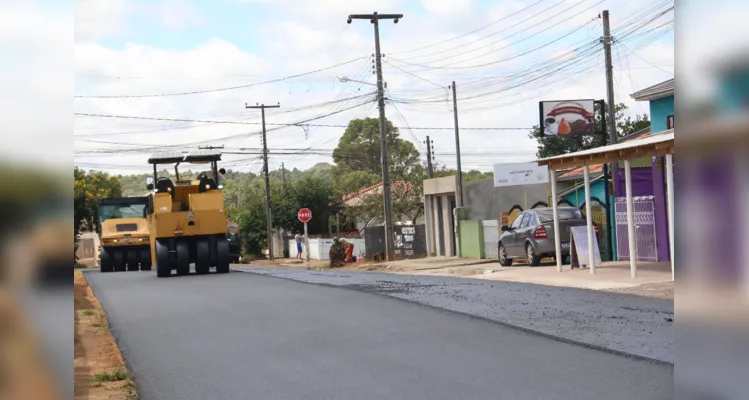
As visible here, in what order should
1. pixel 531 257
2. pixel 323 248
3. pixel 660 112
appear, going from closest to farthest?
pixel 531 257 < pixel 660 112 < pixel 323 248

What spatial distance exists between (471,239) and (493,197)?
3.90 meters

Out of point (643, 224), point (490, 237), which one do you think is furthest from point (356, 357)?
point (490, 237)

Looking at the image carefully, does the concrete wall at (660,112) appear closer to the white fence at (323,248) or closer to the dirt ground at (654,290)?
the dirt ground at (654,290)

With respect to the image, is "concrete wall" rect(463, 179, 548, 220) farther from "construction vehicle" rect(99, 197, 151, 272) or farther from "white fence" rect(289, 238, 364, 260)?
"construction vehicle" rect(99, 197, 151, 272)

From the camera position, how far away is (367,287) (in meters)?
18.9

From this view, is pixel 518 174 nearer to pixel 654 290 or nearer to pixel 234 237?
pixel 234 237

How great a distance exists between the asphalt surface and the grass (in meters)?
5.11

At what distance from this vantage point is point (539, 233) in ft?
84.4

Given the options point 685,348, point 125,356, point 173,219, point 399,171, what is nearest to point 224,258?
point 173,219

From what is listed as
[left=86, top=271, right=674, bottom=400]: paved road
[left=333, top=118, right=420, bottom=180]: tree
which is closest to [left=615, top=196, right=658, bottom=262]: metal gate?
[left=86, top=271, right=674, bottom=400]: paved road

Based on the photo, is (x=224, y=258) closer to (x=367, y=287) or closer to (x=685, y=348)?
(x=367, y=287)

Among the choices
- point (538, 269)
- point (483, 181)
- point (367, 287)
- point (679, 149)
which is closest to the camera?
point (679, 149)

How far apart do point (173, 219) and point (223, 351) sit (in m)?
15.9

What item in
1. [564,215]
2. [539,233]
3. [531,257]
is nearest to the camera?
[564,215]
